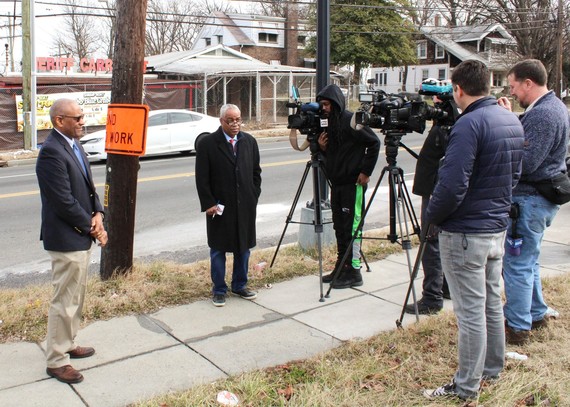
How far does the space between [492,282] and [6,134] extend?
1887 cm

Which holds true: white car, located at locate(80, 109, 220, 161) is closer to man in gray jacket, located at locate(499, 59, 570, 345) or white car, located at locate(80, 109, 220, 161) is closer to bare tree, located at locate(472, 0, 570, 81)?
man in gray jacket, located at locate(499, 59, 570, 345)

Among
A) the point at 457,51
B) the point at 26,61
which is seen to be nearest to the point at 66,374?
the point at 26,61

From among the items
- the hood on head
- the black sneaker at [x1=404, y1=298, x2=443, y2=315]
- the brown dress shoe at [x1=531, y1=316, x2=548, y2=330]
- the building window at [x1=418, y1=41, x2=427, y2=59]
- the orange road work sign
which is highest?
the building window at [x1=418, y1=41, x2=427, y2=59]

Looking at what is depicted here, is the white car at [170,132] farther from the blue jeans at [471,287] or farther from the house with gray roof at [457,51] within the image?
the house with gray roof at [457,51]

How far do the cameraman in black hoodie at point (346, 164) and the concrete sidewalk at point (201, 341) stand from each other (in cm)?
46

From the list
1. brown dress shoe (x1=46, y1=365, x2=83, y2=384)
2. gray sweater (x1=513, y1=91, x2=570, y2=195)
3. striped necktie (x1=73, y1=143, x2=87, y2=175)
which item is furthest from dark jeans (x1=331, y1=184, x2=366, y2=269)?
brown dress shoe (x1=46, y1=365, x2=83, y2=384)

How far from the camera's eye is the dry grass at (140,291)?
15.4 ft

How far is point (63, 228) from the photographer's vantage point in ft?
12.4

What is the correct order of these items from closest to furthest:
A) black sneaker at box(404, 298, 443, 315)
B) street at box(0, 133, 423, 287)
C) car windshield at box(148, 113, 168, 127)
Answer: black sneaker at box(404, 298, 443, 315) < street at box(0, 133, 423, 287) < car windshield at box(148, 113, 168, 127)

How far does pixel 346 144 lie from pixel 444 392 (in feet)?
8.83

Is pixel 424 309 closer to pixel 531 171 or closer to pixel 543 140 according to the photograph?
pixel 531 171

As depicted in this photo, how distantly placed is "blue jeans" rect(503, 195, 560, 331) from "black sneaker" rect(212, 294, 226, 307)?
236 centimetres

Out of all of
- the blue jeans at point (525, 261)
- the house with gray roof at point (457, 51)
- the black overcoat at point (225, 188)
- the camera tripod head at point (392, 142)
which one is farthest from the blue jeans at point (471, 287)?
the house with gray roof at point (457, 51)

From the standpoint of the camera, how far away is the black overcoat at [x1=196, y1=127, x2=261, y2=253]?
522cm
